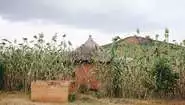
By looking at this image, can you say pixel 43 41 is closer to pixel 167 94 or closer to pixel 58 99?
pixel 58 99

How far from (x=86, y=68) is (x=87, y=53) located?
0.64m

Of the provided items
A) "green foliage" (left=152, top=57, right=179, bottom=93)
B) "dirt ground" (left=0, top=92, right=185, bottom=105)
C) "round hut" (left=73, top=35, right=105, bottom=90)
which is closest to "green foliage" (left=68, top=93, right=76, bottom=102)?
"dirt ground" (left=0, top=92, right=185, bottom=105)

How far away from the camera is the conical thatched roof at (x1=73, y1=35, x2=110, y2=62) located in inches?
509

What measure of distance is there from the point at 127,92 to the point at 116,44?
5.20 feet

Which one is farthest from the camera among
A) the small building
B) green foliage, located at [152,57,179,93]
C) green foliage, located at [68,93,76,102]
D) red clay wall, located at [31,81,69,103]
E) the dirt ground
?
the small building

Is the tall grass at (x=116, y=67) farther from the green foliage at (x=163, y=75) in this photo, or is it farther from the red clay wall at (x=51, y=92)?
the red clay wall at (x=51, y=92)

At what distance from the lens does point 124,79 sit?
1256 cm

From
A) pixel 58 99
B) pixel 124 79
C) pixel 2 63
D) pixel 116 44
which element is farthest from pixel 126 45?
pixel 2 63

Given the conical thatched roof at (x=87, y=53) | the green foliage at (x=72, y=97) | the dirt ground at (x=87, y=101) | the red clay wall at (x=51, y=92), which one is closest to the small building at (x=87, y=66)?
the conical thatched roof at (x=87, y=53)

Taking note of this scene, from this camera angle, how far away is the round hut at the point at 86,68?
1295 centimetres

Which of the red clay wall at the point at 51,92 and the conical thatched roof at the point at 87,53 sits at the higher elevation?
the conical thatched roof at the point at 87,53

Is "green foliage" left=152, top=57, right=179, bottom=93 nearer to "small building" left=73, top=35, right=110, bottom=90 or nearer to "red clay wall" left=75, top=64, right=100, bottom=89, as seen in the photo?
"small building" left=73, top=35, right=110, bottom=90

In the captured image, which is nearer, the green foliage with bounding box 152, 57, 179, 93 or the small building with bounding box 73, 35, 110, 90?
the green foliage with bounding box 152, 57, 179, 93

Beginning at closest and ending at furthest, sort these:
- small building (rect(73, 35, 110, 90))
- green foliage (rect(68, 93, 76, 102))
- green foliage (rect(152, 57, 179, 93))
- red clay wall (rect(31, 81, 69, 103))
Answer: red clay wall (rect(31, 81, 69, 103)) → green foliage (rect(68, 93, 76, 102)) → green foliage (rect(152, 57, 179, 93)) → small building (rect(73, 35, 110, 90))
